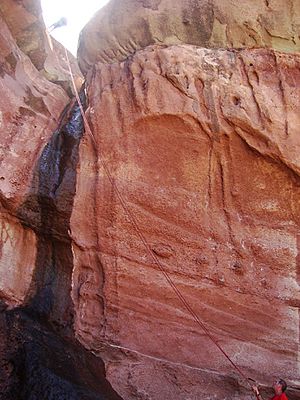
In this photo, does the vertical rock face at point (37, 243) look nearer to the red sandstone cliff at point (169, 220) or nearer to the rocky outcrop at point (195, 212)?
the red sandstone cliff at point (169, 220)

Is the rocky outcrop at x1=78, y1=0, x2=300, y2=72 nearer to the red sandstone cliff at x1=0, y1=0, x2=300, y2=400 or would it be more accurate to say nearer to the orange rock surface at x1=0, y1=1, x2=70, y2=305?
the red sandstone cliff at x1=0, y1=0, x2=300, y2=400

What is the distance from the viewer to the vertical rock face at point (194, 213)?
21.4ft

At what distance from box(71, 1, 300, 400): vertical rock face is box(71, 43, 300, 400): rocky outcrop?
15 millimetres

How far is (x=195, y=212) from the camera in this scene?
7.01 metres

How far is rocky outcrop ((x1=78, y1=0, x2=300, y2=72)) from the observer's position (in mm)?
7789

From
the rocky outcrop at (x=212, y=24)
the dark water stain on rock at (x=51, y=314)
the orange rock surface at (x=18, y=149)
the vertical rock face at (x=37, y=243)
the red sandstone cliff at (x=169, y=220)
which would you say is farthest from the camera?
the rocky outcrop at (x=212, y=24)

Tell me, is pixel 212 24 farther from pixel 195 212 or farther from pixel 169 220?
pixel 169 220

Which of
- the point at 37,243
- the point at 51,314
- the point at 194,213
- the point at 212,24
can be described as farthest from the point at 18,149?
the point at 212,24

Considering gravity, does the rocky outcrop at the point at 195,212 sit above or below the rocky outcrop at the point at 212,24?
below

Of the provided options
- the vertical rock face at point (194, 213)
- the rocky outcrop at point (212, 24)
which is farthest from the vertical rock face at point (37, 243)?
the rocky outcrop at point (212, 24)

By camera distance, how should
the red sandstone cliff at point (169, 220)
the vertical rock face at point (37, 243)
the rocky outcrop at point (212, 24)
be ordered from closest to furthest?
1. the vertical rock face at point (37, 243)
2. the red sandstone cliff at point (169, 220)
3. the rocky outcrop at point (212, 24)

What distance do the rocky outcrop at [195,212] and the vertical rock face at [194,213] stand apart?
0.01m

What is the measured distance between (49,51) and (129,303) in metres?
7.79

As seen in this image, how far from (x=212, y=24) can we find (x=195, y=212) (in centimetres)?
303
